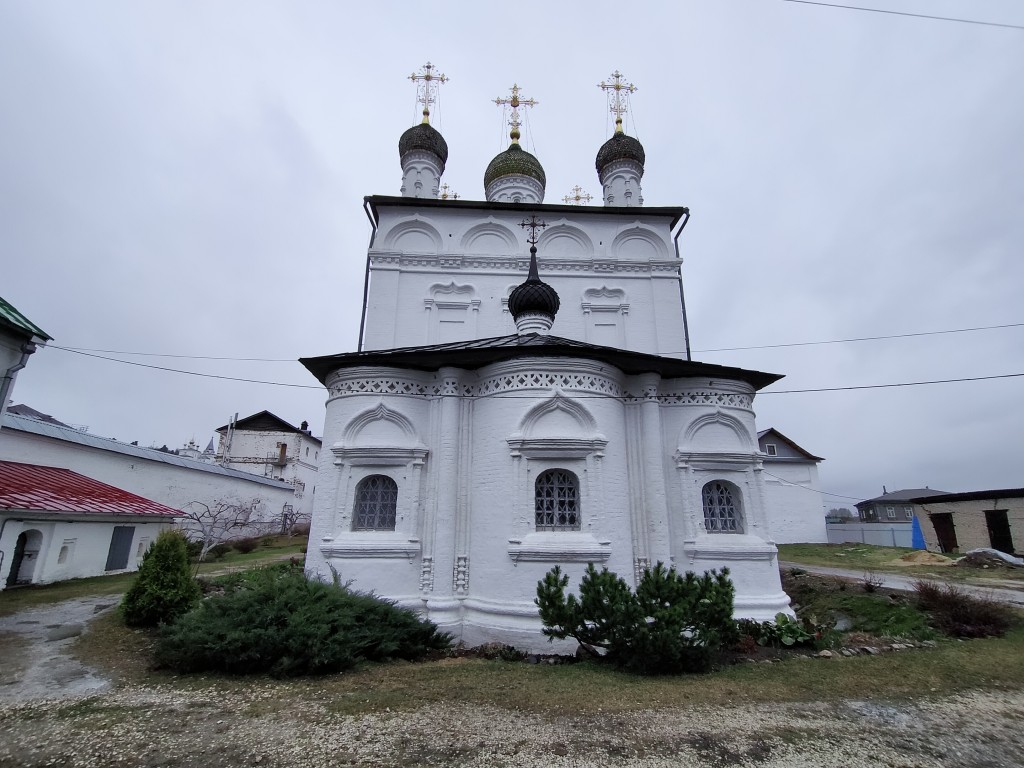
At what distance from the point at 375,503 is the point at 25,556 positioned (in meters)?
7.99

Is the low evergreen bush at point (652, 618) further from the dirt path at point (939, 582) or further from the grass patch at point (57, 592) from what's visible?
the grass patch at point (57, 592)

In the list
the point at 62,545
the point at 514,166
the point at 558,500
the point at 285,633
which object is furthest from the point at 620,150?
the point at 62,545

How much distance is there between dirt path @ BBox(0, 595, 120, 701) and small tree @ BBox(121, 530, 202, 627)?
0.65 metres

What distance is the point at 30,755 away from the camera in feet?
11.5

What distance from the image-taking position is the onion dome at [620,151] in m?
15.6

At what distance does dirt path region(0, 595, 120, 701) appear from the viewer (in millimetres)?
4836

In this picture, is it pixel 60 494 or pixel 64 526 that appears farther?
pixel 60 494

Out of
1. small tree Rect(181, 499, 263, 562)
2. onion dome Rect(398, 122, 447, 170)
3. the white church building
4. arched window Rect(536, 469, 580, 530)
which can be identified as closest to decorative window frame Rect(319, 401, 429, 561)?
the white church building

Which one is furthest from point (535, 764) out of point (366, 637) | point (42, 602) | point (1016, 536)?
point (1016, 536)

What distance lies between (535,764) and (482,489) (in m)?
4.42

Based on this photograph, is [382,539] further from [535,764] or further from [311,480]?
[311,480]

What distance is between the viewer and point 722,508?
8.58 meters

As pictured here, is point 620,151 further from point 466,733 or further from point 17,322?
point 466,733

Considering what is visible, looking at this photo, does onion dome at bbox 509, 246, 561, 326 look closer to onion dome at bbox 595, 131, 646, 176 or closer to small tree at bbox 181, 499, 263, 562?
onion dome at bbox 595, 131, 646, 176
